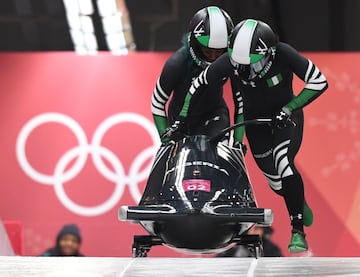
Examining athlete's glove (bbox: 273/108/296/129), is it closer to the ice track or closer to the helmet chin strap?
the helmet chin strap

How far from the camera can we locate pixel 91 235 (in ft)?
23.4

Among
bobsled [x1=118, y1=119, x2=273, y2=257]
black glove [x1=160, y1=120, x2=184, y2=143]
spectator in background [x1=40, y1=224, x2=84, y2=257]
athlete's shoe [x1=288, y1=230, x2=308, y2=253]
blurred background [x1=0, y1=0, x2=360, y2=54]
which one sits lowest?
spectator in background [x1=40, y1=224, x2=84, y2=257]

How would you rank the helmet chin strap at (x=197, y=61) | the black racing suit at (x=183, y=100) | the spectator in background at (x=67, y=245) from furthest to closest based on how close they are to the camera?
1. the spectator in background at (x=67, y=245)
2. the black racing suit at (x=183, y=100)
3. the helmet chin strap at (x=197, y=61)

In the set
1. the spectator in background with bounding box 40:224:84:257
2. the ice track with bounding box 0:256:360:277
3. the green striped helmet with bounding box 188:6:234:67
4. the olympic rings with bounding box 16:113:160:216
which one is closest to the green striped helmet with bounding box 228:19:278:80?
the green striped helmet with bounding box 188:6:234:67

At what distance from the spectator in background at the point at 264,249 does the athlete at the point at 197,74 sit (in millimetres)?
714

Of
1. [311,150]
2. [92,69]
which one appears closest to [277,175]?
[311,150]

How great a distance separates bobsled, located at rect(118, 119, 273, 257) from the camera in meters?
3.84

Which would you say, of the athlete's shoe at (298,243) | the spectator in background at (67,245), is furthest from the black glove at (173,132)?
the spectator in background at (67,245)

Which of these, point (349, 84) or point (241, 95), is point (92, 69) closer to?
point (349, 84)

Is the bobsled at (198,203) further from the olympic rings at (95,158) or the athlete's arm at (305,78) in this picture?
the olympic rings at (95,158)

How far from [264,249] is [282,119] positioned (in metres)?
1.83

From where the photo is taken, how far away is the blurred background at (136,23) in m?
8.13

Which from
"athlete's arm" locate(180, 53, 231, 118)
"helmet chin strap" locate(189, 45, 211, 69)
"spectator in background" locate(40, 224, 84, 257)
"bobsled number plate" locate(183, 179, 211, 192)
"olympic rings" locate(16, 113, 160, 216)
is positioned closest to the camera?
"bobsled number plate" locate(183, 179, 211, 192)

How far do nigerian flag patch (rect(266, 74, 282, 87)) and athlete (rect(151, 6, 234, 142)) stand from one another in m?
0.27
